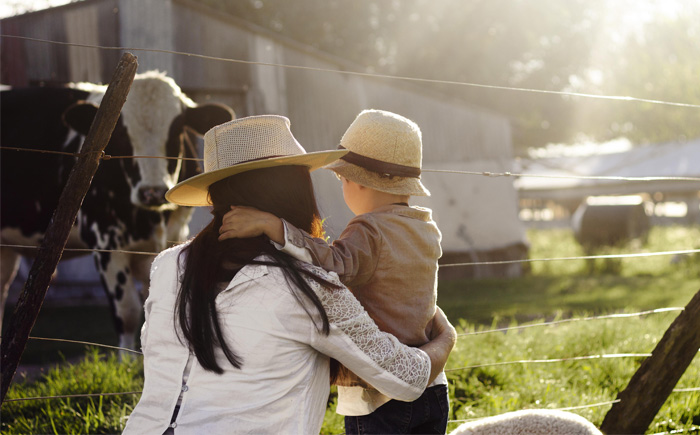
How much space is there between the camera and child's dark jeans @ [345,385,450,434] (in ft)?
7.26

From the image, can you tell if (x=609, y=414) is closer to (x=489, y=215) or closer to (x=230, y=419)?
(x=230, y=419)

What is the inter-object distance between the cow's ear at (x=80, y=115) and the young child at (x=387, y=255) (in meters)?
2.84

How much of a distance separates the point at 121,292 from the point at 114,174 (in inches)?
32.7

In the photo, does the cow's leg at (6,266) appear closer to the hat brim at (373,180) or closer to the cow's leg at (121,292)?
the cow's leg at (121,292)

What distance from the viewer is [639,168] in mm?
29625

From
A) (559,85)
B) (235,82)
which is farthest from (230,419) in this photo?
(559,85)

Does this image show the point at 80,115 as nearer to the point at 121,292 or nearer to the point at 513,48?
the point at 121,292

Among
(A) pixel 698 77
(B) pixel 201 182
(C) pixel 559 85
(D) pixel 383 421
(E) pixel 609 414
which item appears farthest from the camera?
(A) pixel 698 77

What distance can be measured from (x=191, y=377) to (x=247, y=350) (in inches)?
6.3

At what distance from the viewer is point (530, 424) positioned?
2258mm

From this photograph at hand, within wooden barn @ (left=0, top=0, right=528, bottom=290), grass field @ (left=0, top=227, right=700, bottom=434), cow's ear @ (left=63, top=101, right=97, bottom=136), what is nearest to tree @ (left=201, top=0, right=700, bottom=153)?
wooden barn @ (left=0, top=0, right=528, bottom=290)

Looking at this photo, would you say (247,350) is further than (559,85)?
No

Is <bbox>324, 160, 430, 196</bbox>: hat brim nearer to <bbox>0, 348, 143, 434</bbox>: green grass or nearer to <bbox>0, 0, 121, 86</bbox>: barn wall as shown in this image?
<bbox>0, 348, 143, 434</bbox>: green grass

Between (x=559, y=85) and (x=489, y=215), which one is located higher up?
(x=559, y=85)
